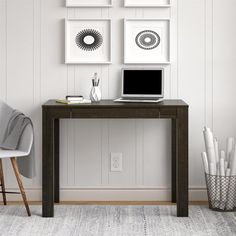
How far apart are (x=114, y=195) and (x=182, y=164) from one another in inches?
A: 30.0

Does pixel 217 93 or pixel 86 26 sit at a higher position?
pixel 86 26

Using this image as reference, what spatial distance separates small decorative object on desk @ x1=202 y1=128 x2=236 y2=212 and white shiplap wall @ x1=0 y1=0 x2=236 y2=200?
11.3 inches

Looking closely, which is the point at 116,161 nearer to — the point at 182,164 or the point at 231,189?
the point at 182,164

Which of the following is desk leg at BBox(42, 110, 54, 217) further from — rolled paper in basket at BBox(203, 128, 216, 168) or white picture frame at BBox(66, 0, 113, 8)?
rolled paper in basket at BBox(203, 128, 216, 168)

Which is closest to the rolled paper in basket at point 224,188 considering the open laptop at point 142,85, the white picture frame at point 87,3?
the open laptop at point 142,85

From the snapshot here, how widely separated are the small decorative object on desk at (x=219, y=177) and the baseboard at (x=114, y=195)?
0.97ft

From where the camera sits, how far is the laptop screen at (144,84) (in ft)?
15.1

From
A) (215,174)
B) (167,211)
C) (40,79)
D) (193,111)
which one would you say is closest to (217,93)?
(193,111)

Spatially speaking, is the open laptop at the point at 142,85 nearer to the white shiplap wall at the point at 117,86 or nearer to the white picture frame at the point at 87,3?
the white shiplap wall at the point at 117,86

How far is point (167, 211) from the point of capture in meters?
4.48

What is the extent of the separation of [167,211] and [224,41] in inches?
53.0

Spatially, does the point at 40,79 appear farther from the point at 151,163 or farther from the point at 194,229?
the point at 194,229

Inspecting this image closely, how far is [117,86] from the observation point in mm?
4758

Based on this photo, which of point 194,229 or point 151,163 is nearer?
point 194,229
